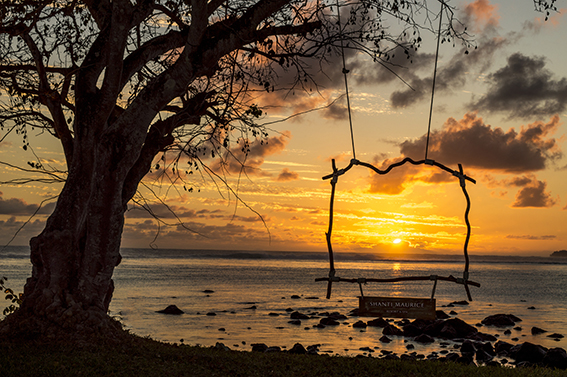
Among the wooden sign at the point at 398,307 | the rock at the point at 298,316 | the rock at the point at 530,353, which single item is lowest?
the rock at the point at 298,316

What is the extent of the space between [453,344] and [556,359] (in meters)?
4.72

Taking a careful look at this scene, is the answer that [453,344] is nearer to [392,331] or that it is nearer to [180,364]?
[392,331]

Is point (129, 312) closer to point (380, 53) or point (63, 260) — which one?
point (63, 260)

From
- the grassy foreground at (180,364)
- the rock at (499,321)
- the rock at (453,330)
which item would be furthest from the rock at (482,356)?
the rock at (499,321)

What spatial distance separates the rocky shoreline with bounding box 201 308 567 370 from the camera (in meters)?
14.7

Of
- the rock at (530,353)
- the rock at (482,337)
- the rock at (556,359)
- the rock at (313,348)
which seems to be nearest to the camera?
the rock at (556,359)

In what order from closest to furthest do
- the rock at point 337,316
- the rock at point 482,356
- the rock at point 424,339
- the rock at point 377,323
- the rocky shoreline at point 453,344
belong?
1. the rocky shoreline at point 453,344
2. the rock at point 482,356
3. the rock at point 424,339
4. the rock at point 377,323
5. the rock at point 337,316

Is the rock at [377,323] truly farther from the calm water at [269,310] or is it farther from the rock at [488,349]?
the rock at [488,349]

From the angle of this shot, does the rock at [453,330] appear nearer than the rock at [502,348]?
No

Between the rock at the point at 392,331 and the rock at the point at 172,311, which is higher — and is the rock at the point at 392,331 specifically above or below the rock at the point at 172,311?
above

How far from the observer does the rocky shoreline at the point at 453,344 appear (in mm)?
14727

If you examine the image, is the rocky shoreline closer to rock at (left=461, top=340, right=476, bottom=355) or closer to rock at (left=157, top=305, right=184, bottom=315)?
rock at (left=461, top=340, right=476, bottom=355)

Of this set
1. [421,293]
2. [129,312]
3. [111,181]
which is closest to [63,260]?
[111,181]

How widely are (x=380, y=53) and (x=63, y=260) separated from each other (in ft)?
24.8
